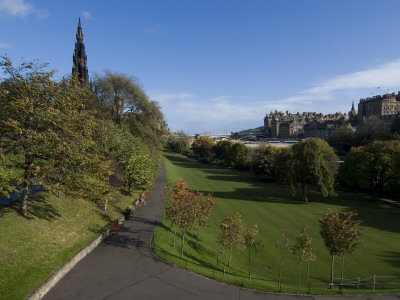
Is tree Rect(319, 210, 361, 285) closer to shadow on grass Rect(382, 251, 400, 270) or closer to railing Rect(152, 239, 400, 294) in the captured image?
railing Rect(152, 239, 400, 294)

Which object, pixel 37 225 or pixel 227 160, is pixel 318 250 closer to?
pixel 37 225

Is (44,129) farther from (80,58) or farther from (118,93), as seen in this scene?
(80,58)

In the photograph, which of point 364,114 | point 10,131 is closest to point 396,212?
point 10,131

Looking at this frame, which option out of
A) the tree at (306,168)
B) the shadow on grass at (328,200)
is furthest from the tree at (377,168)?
the tree at (306,168)

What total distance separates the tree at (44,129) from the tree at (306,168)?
29.5 metres

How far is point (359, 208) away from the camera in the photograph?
37469mm

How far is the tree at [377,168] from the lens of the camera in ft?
139

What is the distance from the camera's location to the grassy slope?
41.3ft

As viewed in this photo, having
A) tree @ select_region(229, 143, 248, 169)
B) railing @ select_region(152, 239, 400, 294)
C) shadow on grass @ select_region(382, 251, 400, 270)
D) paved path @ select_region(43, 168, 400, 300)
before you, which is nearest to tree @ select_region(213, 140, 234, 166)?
tree @ select_region(229, 143, 248, 169)

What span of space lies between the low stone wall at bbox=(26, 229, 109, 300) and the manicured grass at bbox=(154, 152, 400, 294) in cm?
403

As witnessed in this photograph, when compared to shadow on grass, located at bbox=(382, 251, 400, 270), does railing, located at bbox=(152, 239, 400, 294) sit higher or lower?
higher

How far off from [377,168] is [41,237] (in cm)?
4475

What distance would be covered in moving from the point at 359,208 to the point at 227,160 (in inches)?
2042

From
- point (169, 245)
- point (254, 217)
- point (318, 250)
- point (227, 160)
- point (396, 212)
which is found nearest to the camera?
point (169, 245)
